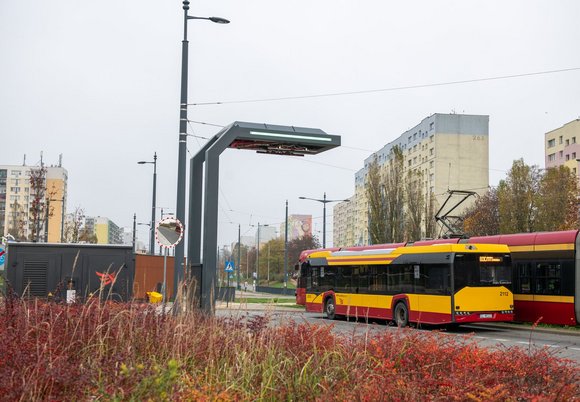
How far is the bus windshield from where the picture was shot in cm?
2072

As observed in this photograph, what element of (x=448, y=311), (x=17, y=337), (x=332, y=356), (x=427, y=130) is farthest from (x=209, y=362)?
(x=427, y=130)

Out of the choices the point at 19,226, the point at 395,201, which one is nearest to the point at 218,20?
the point at 395,201

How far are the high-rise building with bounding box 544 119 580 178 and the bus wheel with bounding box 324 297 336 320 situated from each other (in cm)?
6086

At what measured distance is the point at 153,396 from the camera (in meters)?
5.13

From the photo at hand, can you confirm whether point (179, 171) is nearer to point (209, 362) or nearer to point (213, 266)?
point (213, 266)

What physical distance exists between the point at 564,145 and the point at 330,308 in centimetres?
6943

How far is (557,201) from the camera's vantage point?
47.7m

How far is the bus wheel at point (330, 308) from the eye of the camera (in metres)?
27.8

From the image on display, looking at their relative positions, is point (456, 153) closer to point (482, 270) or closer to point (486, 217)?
point (486, 217)

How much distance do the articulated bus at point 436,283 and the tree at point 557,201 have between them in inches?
1030

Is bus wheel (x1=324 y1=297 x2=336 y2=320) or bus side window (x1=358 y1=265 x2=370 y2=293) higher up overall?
bus side window (x1=358 y1=265 x2=370 y2=293)

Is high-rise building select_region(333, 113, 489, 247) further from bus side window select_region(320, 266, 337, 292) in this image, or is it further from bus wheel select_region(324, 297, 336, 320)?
bus wheel select_region(324, 297, 336, 320)

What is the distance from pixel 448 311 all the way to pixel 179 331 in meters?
14.1

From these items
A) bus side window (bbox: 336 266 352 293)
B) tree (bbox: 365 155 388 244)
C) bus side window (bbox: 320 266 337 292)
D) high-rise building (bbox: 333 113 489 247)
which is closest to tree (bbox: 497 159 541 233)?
tree (bbox: 365 155 388 244)
